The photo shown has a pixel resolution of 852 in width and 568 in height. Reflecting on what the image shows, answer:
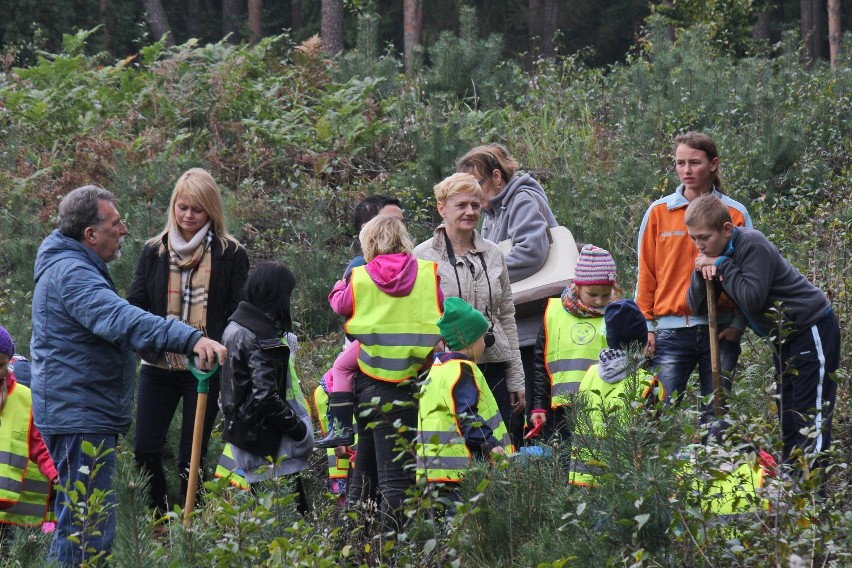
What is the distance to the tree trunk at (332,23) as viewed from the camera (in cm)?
A: 2284

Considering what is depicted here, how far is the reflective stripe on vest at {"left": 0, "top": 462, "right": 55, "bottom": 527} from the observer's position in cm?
566

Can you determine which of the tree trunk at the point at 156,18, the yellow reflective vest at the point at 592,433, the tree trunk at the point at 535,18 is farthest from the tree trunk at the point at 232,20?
the yellow reflective vest at the point at 592,433

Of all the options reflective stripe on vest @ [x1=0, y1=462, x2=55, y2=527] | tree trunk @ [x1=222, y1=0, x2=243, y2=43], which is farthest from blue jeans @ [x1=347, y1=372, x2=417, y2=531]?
tree trunk @ [x1=222, y1=0, x2=243, y2=43]

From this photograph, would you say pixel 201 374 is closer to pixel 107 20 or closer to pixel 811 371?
pixel 811 371

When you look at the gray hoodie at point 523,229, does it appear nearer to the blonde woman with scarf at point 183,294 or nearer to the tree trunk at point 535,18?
the blonde woman with scarf at point 183,294

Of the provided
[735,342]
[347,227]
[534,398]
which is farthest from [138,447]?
[347,227]

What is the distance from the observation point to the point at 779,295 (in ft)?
18.7

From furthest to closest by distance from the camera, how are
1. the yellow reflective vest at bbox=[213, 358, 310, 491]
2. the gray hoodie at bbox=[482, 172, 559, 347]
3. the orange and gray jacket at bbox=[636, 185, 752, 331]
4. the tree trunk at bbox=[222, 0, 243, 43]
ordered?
the tree trunk at bbox=[222, 0, 243, 43], the gray hoodie at bbox=[482, 172, 559, 347], the orange and gray jacket at bbox=[636, 185, 752, 331], the yellow reflective vest at bbox=[213, 358, 310, 491]

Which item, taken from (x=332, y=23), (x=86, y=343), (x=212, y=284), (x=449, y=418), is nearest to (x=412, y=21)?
(x=332, y=23)

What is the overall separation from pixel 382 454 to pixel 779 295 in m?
2.21

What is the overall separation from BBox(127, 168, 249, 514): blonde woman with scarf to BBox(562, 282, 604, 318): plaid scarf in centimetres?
191

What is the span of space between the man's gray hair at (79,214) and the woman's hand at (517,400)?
2424mm

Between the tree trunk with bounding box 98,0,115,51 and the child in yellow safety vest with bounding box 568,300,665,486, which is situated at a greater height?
the tree trunk with bounding box 98,0,115,51

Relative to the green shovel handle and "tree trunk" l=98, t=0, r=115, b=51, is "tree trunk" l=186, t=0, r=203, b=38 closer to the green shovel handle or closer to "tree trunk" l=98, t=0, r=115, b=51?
"tree trunk" l=98, t=0, r=115, b=51
